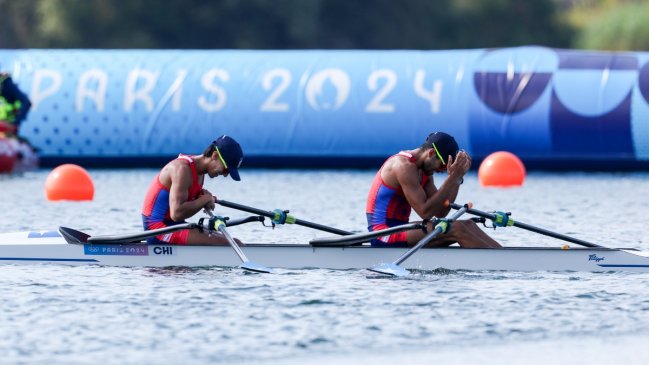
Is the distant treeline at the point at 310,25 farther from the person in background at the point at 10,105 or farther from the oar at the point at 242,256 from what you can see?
the oar at the point at 242,256

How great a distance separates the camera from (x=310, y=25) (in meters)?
51.6

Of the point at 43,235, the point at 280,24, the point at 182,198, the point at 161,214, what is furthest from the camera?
the point at 280,24

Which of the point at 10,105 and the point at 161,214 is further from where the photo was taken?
the point at 10,105

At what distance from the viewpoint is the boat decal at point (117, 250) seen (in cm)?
1412

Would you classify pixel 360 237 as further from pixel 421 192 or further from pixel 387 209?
pixel 421 192

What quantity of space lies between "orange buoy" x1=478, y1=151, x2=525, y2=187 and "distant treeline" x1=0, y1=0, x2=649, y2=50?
26.6 metres

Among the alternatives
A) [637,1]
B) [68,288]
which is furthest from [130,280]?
[637,1]

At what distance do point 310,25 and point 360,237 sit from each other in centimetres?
3829

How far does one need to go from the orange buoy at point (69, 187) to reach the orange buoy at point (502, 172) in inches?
260

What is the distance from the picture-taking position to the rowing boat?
13.8 meters

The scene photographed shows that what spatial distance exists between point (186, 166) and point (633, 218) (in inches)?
309

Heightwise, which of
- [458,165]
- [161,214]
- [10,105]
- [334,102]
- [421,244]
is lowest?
[421,244]

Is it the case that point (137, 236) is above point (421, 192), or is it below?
below

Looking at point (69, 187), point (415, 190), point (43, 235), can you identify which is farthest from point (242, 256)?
point (69, 187)
